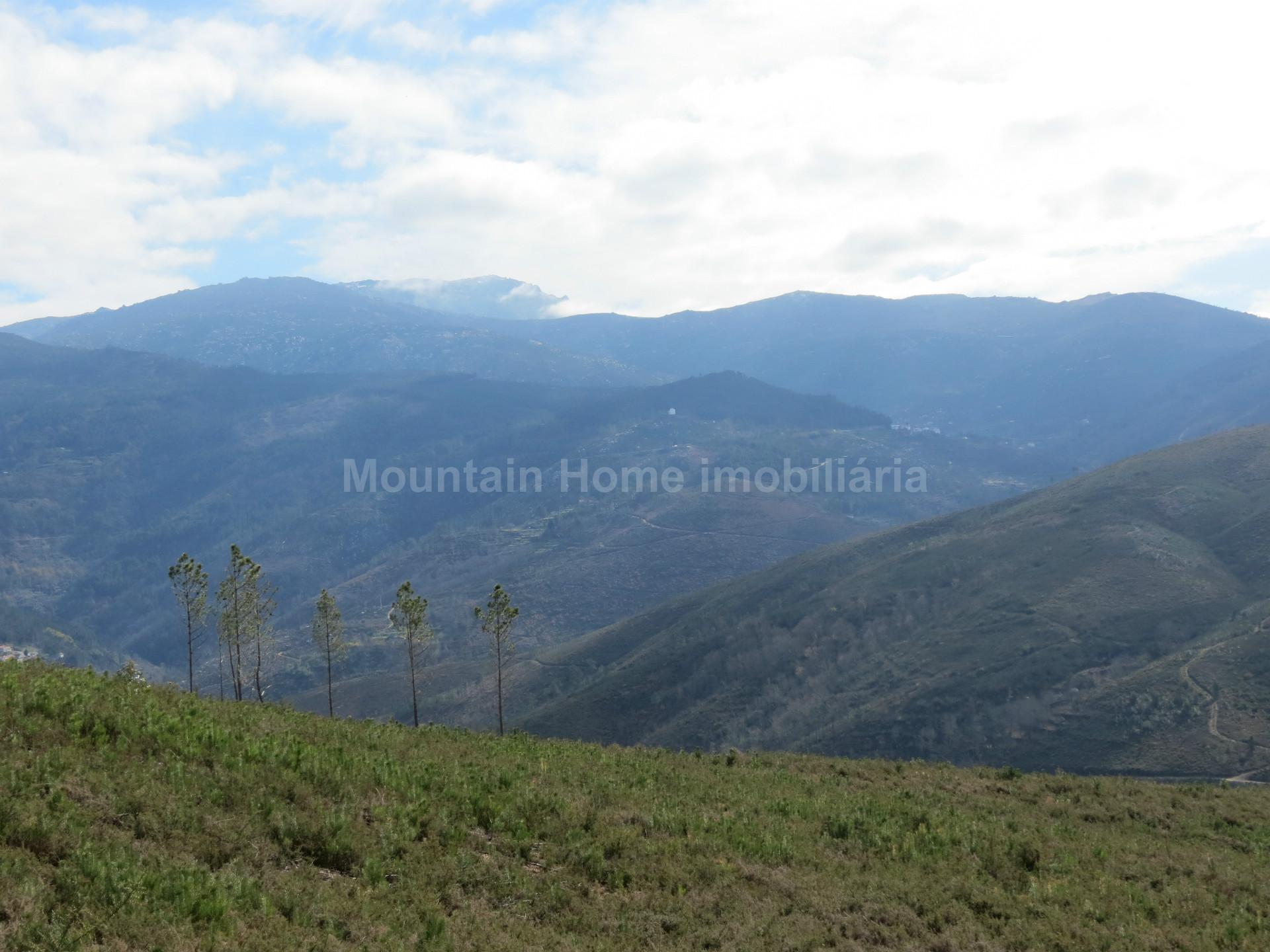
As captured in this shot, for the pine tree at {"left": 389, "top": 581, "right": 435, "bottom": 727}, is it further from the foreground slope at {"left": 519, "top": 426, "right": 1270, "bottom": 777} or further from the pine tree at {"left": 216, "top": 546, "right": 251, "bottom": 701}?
the foreground slope at {"left": 519, "top": 426, "right": 1270, "bottom": 777}

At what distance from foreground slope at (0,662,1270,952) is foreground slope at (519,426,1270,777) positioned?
212 ft

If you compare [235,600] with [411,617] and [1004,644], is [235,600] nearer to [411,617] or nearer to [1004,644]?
[411,617]

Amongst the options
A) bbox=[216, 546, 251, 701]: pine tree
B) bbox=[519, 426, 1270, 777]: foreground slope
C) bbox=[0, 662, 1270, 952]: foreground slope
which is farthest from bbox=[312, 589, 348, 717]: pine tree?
bbox=[519, 426, 1270, 777]: foreground slope

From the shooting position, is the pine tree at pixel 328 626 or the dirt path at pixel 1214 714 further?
the dirt path at pixel 1214 714

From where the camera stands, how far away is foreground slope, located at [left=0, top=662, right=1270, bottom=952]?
13805 mm

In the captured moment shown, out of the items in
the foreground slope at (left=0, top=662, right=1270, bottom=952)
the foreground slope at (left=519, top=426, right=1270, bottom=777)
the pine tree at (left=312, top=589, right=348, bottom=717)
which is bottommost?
the foreground slope at (left=519, top=426, right=1270, bottom=777)

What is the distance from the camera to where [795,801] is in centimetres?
2714

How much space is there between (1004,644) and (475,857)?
10779 centimetres

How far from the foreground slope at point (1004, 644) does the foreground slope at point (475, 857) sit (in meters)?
64.7

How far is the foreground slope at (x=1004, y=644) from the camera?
87.6 m

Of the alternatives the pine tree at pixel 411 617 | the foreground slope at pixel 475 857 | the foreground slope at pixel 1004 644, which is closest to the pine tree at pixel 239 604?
the pine tree at pixel 411 617

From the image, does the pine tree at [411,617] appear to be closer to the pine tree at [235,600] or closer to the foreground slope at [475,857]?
the pine tree at [235,600]

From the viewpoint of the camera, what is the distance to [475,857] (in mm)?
17859

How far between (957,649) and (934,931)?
344 feet
